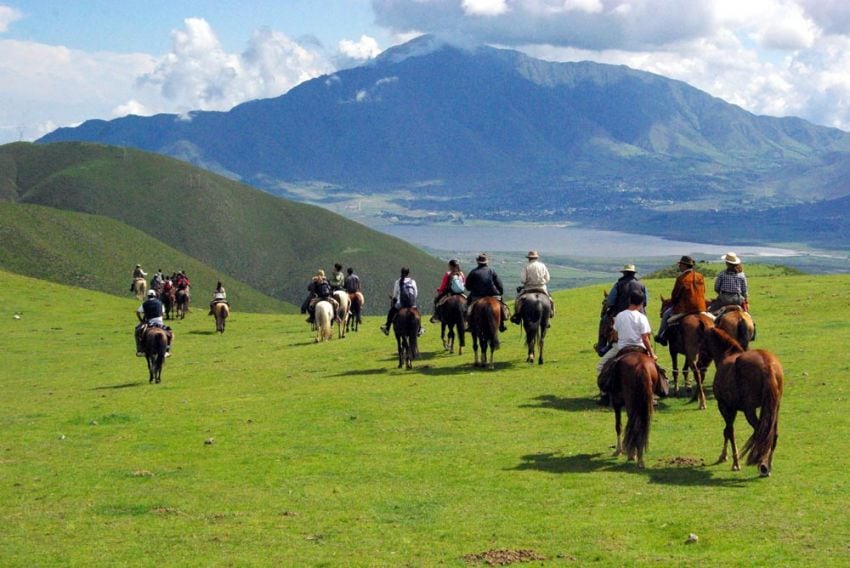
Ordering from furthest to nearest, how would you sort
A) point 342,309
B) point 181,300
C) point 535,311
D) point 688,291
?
point 181,300
point 342,309
point 535,311
point 688,291

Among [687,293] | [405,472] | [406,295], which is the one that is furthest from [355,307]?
[405,472]

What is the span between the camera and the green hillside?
13675 centimetres

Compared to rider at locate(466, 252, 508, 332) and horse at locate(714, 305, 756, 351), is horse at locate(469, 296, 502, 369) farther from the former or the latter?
horse at locate(714, 305, 756, 351)

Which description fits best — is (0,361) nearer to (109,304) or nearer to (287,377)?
(287,377)

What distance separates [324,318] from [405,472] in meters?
26.1

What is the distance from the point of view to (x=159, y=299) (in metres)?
56.3

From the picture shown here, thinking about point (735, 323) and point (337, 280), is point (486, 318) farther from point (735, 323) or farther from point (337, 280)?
point (337, 280)

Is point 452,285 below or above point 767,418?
above

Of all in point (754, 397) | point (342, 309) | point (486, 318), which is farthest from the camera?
point (342, 309)

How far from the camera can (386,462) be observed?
1959 cm

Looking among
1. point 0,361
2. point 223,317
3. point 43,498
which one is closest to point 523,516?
point 43,498

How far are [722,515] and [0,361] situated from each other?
3708cm

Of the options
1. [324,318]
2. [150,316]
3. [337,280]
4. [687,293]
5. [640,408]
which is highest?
[337,280]

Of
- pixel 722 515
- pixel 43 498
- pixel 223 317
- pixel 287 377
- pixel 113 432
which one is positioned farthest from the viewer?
pixel 223 317
